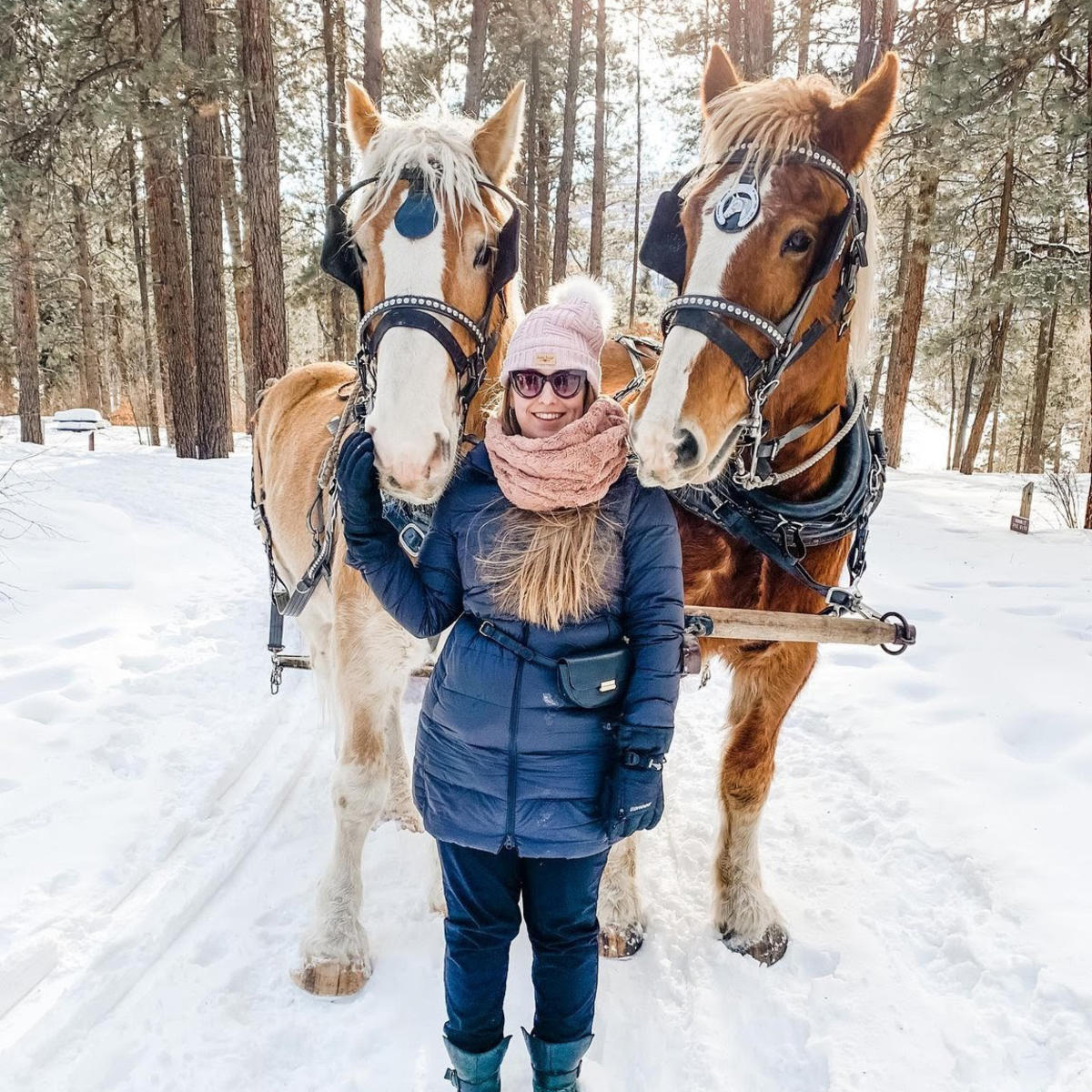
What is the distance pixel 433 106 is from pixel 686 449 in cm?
167

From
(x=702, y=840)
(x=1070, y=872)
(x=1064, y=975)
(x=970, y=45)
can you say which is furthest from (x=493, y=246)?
(x=970, y=45)

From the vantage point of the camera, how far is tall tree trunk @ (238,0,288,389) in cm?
904

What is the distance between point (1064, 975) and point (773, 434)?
187 centimetres

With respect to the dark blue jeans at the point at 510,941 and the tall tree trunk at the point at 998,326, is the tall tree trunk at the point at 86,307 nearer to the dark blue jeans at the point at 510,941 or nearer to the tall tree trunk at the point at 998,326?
the dark blue jeans at the point at 510,941

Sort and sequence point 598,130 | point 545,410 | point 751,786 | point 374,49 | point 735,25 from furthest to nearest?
point 598,130 → point 735,25 → point 374,49 → point 751,786 → point 545,410

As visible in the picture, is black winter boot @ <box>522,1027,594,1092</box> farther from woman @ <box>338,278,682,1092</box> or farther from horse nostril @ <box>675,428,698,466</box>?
horse nostril @ <box>675,428,698,466</box>

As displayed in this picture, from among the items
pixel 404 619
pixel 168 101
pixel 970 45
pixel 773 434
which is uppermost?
pixel 168 101

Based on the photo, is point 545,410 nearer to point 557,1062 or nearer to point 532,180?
point 557,1062

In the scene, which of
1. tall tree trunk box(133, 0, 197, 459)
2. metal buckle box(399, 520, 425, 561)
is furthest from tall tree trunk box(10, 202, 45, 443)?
metal buckle box(399, 520, 425, 561)

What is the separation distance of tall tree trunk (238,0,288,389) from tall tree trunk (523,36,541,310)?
542 centimetres

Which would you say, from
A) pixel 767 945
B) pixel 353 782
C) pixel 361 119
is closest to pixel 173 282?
pixel 361 119

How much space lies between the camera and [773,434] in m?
2.14

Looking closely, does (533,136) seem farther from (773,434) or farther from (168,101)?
(773,434)

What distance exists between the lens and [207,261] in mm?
11805
